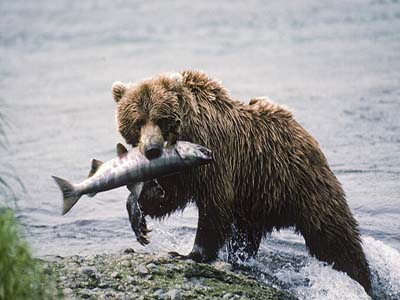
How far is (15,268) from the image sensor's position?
5.02m

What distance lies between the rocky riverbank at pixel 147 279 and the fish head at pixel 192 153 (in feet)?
2.25

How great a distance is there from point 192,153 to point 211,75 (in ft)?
28.8

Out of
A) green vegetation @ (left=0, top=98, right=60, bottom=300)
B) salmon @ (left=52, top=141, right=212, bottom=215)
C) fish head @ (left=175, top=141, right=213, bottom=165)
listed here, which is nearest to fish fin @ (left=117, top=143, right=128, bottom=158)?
salmon @ (left=52, top=141, right=212, bottom=215)

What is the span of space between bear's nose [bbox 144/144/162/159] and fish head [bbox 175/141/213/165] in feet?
0.55

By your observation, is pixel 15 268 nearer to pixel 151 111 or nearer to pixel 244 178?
pixel 151 111

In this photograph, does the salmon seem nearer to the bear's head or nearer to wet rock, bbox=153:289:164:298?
the bear's head

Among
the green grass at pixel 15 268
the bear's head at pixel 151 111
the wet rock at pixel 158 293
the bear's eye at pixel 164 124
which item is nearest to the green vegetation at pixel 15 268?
the green grass at pixel 15 268

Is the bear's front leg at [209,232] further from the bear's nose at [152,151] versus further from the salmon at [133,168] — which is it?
the bear's nose at [152,151]

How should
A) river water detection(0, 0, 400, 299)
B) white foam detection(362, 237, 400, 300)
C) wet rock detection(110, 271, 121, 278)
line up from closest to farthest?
1. wet rock detection(110, 271, 121, 278)
2. white foam detection(362, 237, 400, 300)
3. river water detection(0, 0, 400, 299)

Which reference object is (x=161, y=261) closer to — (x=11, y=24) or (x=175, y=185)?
(x=175, y=185)

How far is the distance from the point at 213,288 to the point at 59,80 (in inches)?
398

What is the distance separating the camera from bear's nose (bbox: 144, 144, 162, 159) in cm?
637

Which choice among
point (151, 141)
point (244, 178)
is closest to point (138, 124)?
point (151, 141)

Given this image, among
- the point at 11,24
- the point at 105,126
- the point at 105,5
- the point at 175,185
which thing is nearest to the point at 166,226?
the point at 175,185
